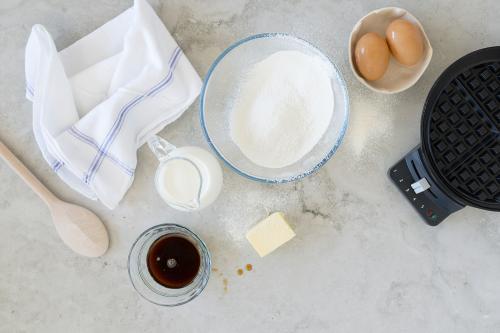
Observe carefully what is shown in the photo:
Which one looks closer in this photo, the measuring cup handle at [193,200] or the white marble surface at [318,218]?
the measuring cup handle at [193,200]

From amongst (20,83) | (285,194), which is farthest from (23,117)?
(285,194)

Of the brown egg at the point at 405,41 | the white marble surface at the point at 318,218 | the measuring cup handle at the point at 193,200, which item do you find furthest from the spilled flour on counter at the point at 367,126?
the measuring cup handle at the point at 193,200

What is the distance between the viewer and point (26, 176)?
3.23ft

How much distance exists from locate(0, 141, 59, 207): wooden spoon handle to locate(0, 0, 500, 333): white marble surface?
0.03m

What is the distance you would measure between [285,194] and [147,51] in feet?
1.31

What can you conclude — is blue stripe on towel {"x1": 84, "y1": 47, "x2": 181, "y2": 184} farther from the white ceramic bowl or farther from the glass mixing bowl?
the white ceramic bowl

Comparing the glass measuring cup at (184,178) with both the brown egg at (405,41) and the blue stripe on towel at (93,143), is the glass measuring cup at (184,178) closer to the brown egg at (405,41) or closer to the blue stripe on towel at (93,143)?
the blue stripe on towel at (93,143)

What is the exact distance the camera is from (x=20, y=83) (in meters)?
1.02

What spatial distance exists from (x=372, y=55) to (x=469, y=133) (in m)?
0.23

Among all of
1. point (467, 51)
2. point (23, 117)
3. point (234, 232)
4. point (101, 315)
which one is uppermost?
point (467, 51)

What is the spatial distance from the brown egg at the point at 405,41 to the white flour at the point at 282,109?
0.45ft

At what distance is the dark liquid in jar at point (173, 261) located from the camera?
966mm

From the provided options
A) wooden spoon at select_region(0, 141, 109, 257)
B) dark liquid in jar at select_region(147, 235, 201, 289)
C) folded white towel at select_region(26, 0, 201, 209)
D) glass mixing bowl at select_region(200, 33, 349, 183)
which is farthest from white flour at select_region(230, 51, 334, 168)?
A: wooden spoon at select_region(0, 141, 109, 257)

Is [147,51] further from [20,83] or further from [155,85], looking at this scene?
[20,83]
